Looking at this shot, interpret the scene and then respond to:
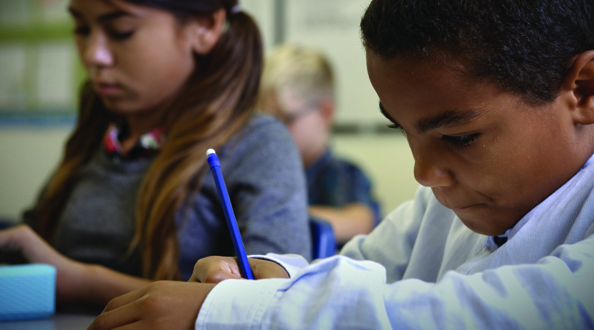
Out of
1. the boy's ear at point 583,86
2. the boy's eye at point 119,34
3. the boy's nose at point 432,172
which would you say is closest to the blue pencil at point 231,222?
the boy's nose at point 432,172

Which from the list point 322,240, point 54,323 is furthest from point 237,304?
point 322,240

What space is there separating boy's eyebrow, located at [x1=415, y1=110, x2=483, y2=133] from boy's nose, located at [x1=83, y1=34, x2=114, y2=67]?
730mm

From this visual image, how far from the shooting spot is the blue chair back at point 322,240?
106cm

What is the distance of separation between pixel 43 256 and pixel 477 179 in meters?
0.62

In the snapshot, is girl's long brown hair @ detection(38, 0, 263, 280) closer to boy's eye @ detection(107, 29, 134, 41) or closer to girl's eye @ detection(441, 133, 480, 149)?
boy's eye @ detection(107, 29, 134, 41)

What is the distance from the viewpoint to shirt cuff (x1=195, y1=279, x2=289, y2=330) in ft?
1.42

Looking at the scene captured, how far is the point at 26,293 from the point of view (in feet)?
Result: 2.16

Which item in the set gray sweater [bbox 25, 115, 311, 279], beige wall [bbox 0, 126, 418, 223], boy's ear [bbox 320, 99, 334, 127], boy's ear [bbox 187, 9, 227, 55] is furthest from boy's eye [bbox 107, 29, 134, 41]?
beige wall [bbox 0, 126, 418, 223]

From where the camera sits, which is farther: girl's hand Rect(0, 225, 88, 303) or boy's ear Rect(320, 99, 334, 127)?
boy's ear Rect(320, 99, 334, 127)

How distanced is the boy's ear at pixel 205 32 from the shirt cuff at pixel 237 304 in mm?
760

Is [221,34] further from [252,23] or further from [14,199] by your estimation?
[14,199]

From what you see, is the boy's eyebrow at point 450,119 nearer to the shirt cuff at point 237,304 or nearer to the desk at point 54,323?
the shirt cuff at point 237,304

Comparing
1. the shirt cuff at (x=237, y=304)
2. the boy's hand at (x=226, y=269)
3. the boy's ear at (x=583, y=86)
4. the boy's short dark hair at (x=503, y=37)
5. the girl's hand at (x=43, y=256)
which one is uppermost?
the boy's short dark hair at (x=503, y=37)

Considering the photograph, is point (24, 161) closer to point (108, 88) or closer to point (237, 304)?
point (108, 88)
